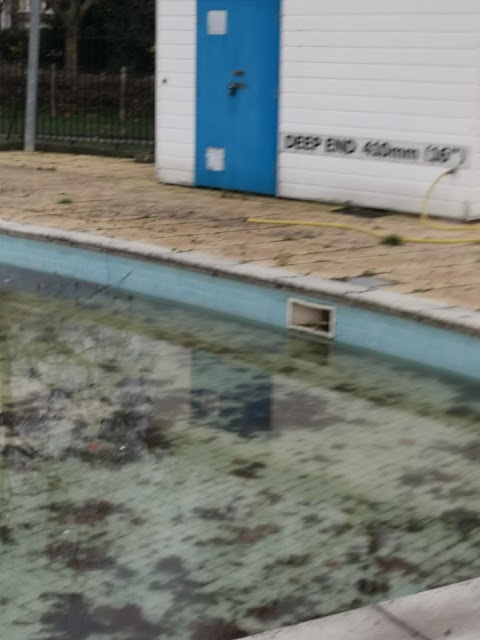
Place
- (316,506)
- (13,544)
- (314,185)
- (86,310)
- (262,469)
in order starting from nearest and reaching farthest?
(13,544), (316,506), (262,469), (86,310), (314,185)

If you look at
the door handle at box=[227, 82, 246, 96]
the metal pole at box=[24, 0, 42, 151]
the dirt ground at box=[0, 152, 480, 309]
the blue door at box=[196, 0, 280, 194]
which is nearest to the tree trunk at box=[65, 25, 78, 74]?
the metal pole at box=[24, 0, 42, 151]

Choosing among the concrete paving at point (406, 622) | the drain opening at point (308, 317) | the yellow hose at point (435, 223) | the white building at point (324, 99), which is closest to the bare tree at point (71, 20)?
the white building at point (324, 99)

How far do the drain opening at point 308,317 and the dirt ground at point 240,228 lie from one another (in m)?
0.61

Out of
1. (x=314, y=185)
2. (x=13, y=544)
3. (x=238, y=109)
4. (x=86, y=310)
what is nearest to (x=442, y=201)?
(x=314, y=185)

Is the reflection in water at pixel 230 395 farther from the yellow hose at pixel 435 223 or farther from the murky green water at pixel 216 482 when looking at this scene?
the yellow hose at pixel 435 223

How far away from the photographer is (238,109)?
41.7ft

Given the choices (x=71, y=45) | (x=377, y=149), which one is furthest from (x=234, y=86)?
(x=71, y=45)

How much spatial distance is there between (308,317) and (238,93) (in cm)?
580

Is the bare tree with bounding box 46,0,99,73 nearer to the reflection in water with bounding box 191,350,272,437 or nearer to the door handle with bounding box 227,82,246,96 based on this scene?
the door handle with bounding box 227,82,246,96

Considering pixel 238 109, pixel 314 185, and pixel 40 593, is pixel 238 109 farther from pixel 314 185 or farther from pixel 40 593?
pixel 40 593

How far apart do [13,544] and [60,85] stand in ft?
61.8

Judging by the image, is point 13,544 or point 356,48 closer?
point 13,544

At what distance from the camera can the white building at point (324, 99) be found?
10.8m

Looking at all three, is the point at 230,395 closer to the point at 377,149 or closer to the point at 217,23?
the point at 377,149
